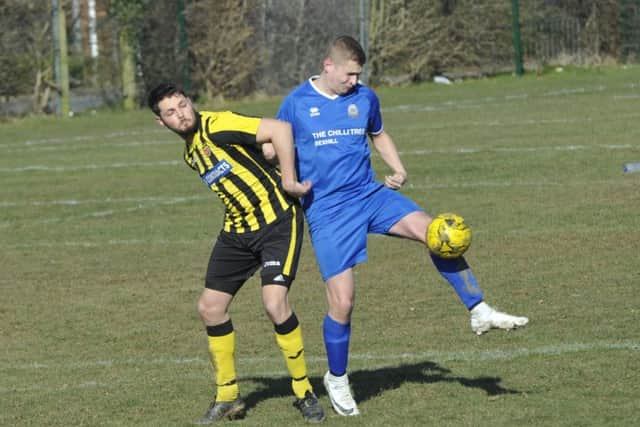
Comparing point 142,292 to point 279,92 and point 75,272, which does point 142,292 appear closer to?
point 75,272

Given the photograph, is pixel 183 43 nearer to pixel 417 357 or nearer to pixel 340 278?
pixel 417 357

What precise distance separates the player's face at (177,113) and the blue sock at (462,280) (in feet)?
5.29

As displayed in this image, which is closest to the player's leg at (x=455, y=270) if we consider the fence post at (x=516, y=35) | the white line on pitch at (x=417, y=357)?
the white line on pitch at (x=417, y=357)

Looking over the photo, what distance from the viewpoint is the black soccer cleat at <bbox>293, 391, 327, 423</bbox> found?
25.1 feet

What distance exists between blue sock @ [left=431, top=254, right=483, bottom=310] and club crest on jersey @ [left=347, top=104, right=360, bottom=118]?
95 cm

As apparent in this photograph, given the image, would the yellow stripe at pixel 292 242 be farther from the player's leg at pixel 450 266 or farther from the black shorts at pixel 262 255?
the player's leg at pixel 450 266

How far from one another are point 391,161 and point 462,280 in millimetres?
935

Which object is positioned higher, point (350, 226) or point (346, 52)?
point (346, 52)

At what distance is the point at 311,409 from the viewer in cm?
766

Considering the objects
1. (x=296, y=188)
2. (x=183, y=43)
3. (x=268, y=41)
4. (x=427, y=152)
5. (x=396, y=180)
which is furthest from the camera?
(x=268, y=41)

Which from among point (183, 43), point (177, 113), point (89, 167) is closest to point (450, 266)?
point (177, 113)

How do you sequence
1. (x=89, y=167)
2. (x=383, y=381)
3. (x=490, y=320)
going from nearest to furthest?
(x=490, y=320) → (x=383, y=381) → (x=89, y=167)

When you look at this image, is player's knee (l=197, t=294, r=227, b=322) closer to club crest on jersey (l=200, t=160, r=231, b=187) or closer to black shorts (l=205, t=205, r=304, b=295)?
black shorts (l=205, t=205, r=304, b=295)

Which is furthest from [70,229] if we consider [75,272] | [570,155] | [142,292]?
[570,155]
